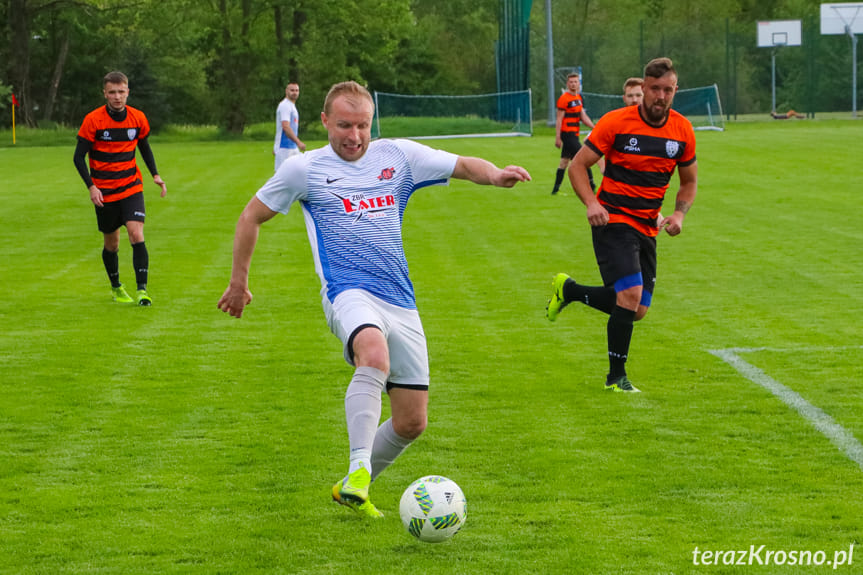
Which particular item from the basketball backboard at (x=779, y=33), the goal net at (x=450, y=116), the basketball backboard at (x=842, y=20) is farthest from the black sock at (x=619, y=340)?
the basketball backboard at (x=779, y=33)

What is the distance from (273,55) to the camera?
2258 inches

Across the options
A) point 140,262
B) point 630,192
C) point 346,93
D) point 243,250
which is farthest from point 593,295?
point 140,262

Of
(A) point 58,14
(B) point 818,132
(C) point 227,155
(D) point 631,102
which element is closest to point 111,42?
(A) point 58,14

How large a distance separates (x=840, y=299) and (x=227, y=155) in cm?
2829

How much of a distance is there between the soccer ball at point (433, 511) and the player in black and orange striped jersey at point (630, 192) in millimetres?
3043

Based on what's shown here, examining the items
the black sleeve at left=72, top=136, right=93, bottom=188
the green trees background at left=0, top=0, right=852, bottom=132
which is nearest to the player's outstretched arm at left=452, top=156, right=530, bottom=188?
the black sleeve at left=72, top=136, right=93, bottom=188

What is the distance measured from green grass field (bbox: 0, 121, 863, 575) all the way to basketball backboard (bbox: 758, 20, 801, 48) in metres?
37.9

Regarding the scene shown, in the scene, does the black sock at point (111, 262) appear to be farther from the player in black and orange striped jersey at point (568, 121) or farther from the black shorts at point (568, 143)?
the black shorts at point (568, 143)

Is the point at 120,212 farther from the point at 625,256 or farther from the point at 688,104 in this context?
the point at 688,104

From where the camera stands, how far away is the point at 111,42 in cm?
6378

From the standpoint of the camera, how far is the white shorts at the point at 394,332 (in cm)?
504

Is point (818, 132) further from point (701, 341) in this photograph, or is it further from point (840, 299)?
point (701, 341)

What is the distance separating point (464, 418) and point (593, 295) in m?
2.01

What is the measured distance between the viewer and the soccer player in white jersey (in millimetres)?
5105
